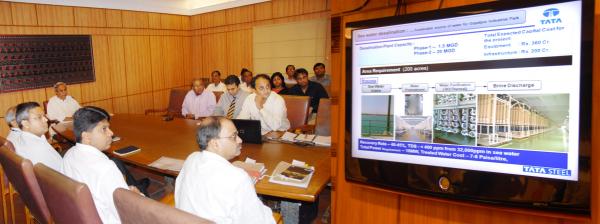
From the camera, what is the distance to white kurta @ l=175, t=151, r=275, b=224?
4.71 feet

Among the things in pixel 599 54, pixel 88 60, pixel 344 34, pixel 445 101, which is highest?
pixel 88 60

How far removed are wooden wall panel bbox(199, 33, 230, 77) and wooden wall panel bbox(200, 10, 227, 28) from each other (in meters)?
0.24

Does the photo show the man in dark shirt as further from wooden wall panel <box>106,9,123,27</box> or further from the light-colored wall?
wooden wall panel <box>106,9,123,27</box>

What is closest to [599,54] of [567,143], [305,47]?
[567,143]

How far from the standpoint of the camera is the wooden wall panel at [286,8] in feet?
21.7

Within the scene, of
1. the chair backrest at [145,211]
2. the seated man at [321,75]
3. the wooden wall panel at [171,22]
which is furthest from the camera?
the wooden wall panel at [171,22]

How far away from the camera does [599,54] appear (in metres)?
0.84

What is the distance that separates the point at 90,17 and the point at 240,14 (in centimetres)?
285

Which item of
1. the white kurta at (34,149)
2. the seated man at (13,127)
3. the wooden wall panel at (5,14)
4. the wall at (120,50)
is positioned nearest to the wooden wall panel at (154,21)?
the wall at (120,50)

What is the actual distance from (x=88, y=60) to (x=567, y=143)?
24.4ft

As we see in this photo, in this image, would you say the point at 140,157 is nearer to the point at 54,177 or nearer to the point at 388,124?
the point at 54,177

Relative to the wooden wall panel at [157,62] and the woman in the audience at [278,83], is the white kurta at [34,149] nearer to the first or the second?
the woman in the audience at [278,83]

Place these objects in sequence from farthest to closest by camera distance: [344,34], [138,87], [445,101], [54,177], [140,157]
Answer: [138,87]
[140,157]
[54,177]
[344,34]
[445,101]

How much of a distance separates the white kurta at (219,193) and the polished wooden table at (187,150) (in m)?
0.35
